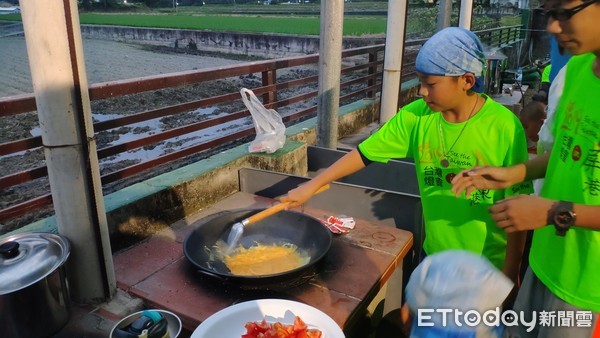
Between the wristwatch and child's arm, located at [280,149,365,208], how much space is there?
1033 millimetres

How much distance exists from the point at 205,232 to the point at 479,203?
5.30ft

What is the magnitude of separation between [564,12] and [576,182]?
617 mm

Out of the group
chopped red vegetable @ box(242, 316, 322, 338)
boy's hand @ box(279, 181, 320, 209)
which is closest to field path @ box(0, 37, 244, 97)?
boy's hand @ box(279, 181, 320, 209)

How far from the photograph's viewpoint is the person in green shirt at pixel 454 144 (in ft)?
6.34

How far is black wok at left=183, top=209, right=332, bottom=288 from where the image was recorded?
2.33m

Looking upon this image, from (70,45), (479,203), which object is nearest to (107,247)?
(70,45)

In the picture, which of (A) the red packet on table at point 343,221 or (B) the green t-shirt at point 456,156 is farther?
(A) the red packet on table at point 343,221

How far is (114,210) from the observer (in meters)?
2.71

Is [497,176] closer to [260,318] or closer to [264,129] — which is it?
[260,318]

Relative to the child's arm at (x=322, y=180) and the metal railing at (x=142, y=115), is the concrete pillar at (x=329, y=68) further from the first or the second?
the child's arm at (x=322, y=180)

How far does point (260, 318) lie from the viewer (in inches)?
72.4

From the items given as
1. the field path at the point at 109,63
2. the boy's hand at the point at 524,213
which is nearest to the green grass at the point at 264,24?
the field path at the point at 109,63

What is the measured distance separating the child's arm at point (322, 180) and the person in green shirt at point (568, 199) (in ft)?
2.24

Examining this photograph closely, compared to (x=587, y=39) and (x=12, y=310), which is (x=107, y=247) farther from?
(x=587, y=39)
